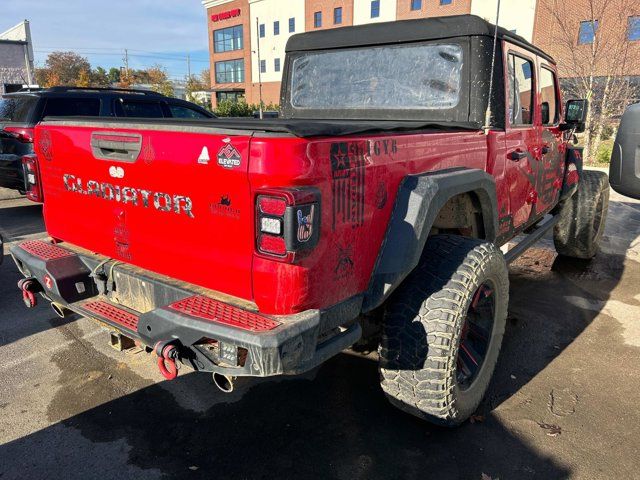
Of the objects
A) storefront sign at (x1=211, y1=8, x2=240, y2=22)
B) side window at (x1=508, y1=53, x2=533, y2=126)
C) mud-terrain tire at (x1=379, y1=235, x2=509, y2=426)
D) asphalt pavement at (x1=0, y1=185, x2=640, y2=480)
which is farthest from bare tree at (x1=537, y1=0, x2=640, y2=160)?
storefront sign at (x1=211, y1=8, x2=240, y2=22)

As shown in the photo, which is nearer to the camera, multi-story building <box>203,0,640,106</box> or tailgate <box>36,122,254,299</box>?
tailgate <box>36,122,254,299</box>

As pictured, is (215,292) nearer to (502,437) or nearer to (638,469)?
(502,437)

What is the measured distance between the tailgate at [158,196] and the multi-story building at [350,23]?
9603 millimetres

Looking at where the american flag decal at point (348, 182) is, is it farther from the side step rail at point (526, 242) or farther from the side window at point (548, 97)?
the side window at point (548, 97)

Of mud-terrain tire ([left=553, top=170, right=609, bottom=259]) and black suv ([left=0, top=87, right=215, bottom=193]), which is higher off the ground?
black suv ([left=0, top=87, right=215, bottom=193])

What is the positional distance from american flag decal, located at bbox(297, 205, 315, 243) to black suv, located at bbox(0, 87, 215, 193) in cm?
624

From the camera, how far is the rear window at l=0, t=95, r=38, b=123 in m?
7.42

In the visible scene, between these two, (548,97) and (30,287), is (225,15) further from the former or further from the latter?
(30,287)

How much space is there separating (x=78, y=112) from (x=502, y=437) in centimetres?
779

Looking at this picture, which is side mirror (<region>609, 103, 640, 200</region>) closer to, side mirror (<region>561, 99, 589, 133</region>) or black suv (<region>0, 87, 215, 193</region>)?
side mirror (<region>561, 99, 589, 133</region>)

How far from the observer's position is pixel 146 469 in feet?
7.81

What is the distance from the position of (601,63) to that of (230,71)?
4112cm

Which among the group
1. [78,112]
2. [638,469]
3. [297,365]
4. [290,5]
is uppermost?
[290,5]

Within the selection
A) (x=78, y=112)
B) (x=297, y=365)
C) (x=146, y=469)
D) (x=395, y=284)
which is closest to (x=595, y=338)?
(x=395, y=284)
